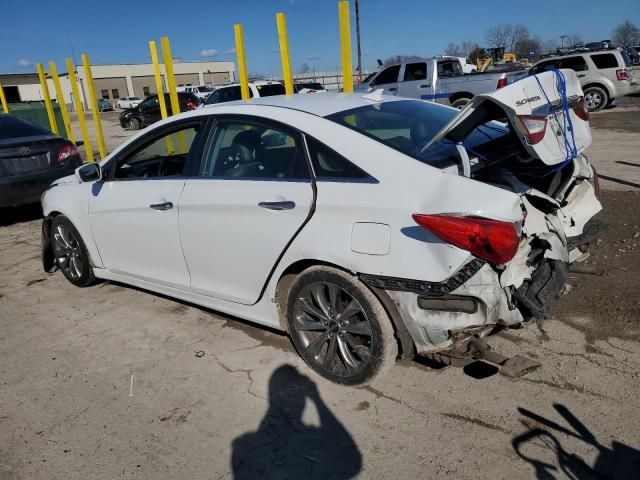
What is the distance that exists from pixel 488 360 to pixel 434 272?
0.93 m

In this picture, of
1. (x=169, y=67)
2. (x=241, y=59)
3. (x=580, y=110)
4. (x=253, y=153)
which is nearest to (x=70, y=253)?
(x=253, y=153)

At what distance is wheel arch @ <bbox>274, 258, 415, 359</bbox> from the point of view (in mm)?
2723

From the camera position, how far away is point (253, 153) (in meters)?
3.45

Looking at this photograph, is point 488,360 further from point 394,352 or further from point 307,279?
point 307,279

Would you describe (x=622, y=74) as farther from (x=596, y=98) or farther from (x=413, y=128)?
(x=413, y=128)

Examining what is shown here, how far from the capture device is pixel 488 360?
310 centimetres

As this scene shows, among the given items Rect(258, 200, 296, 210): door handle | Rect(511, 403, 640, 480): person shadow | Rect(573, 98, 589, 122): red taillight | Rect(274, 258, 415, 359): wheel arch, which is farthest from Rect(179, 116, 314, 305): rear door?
Rect(573, 98, 589, 122): red taillight

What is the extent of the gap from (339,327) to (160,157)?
2370 millimetres

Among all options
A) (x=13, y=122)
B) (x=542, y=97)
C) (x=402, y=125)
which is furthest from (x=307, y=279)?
(x=13, y=122)

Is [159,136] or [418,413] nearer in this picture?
[418,413]

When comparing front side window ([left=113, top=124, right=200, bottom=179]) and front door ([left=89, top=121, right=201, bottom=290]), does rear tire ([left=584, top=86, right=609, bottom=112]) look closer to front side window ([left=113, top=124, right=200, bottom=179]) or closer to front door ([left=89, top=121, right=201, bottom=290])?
front side window ([left=113, top=124, right=200, bottom=179])

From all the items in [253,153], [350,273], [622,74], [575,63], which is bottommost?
[350,273]

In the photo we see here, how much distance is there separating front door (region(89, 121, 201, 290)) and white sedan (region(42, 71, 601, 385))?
2cm

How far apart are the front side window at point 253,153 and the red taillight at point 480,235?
2.94ft
